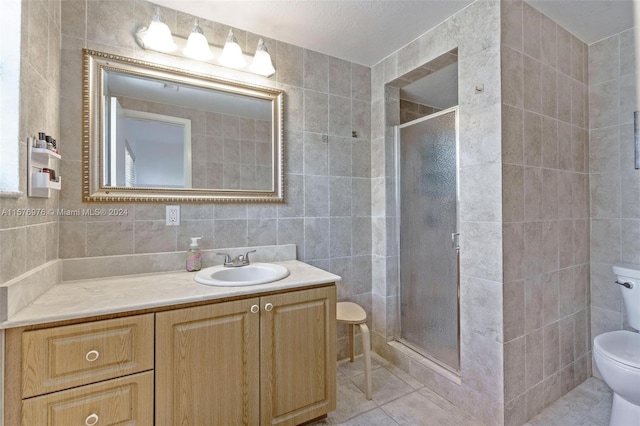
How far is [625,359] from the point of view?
4.48 feet

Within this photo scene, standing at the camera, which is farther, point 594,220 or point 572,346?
point 594,220

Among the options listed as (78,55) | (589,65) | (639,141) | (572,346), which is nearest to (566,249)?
(572,346)

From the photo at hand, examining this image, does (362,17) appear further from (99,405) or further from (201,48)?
(99,405)

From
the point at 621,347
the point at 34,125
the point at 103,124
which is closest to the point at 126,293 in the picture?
the point at 34,125

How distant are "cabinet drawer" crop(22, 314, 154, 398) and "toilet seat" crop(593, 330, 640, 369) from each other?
81.8 inches

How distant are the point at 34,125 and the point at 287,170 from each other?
1.23 meters

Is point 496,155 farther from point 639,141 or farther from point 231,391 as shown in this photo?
point 231,391

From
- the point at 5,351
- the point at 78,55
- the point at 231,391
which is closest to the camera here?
the point at 5,351

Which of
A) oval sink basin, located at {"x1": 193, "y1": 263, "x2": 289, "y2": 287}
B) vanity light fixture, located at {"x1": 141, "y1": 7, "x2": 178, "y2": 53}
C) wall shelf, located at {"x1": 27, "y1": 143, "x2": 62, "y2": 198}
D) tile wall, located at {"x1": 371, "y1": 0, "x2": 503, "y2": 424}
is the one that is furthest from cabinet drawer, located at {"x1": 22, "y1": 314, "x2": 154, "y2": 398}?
tile wall, located at {"x1": 371, "y1": 0, "x2": 503, "y2": 424}

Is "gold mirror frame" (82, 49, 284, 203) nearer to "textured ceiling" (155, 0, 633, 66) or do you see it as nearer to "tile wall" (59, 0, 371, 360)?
"tile wall" (59, 0, 371, 360)

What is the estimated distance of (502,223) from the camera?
1.48 meters

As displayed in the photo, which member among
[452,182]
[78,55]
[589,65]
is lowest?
[452,182]

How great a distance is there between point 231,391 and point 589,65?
9.69 ft

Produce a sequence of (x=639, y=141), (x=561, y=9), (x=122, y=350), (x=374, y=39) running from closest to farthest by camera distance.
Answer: (x=122, y=350), (x=561, y=9), (x=639, y=141), (x=374, y=39)
